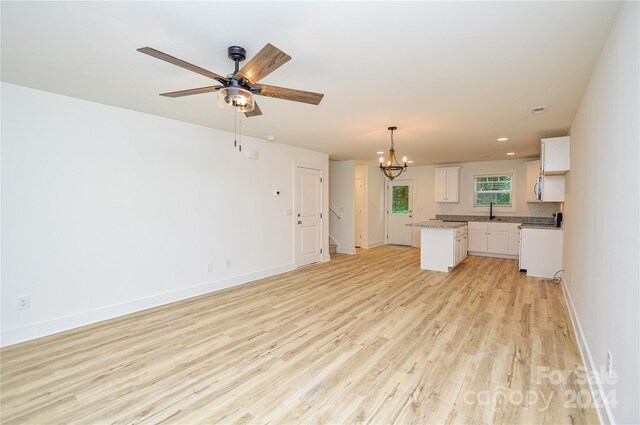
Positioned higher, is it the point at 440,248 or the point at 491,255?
the point at 440,248

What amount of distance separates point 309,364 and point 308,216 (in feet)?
13.2

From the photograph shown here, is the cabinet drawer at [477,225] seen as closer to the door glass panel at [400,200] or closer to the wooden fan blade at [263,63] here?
the door glass panel at [400,200]

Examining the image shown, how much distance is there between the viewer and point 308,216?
630 cm

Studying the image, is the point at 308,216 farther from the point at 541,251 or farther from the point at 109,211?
the point at 541,251

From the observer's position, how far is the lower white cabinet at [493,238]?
6.90 metres

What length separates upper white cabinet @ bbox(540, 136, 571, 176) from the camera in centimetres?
409

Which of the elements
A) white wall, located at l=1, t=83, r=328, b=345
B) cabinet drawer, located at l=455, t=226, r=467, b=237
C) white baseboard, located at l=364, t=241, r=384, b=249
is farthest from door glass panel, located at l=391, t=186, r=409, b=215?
white wall, located at l=1, t=83, r=328, b=345

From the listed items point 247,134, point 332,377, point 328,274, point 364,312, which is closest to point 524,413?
point 332,377

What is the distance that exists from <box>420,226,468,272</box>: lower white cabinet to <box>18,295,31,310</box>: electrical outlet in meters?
5.80

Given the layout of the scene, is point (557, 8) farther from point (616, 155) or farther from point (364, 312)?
point (364, 312)

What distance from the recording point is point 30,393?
213cm

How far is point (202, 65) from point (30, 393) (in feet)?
9.15

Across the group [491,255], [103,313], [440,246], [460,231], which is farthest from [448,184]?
[103,313]

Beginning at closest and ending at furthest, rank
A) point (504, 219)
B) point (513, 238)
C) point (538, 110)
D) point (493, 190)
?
point (538, 110) < point (513, 238) < point (504, 219) < point (493, 190)
